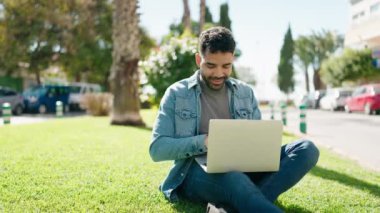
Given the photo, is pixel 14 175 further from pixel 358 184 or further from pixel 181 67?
pixel 181 67

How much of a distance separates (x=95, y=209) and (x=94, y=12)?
3417 centimetres

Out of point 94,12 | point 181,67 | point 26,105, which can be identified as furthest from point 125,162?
point 94,12

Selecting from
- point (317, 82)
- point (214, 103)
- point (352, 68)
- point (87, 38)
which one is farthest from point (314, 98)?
point (214, 103)

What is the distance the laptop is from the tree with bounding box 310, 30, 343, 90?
6391 centimetres

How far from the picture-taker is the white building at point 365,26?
37.9 metres

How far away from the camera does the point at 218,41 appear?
11.3ft

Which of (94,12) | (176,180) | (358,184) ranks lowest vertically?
(358,184)

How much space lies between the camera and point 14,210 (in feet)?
12.1

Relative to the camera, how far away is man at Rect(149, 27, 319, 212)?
3.39 meters

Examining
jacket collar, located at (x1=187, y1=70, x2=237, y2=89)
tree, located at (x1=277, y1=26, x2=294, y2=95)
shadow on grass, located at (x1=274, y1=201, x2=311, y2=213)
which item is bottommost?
shadow on grass, located at (x1=274, y1=201, x2=311, y2=213)

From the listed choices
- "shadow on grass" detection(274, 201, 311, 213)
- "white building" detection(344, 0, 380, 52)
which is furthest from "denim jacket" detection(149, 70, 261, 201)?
"white building" detection(344, 0, 380, 52)

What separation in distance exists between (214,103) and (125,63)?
1066 centimetres

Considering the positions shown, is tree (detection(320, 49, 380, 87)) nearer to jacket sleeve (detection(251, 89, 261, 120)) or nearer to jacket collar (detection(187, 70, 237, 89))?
jacket sleeve (detection(251, 89, 261, 120))

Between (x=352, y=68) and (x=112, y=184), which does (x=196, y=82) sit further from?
(x=352, y=68)
